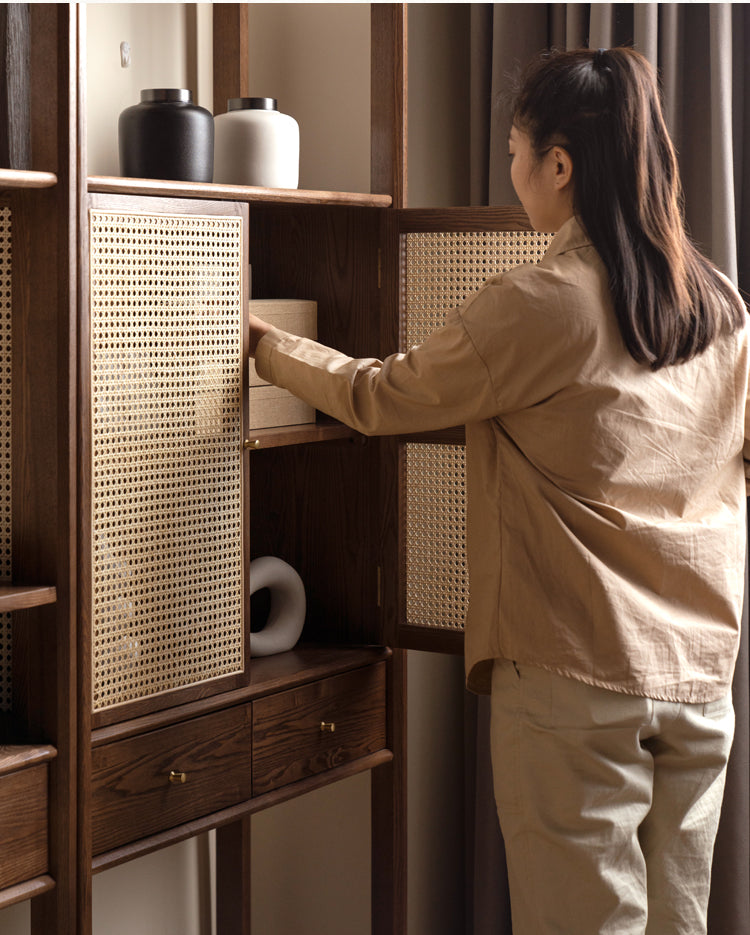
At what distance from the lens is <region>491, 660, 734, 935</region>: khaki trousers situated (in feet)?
4.95

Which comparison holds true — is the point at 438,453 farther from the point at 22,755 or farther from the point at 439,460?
the point at 22,755

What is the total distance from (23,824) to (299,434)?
2.21 ft

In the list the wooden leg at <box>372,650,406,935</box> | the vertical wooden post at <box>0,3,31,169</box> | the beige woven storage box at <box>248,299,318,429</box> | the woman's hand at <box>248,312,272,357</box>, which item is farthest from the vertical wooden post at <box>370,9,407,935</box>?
the vertical wooden post at <box>0,3,31,169</box>

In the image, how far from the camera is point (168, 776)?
1617 millimetres

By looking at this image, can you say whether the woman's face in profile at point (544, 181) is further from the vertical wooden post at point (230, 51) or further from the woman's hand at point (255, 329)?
the vertical wooden post at point (230, 51)

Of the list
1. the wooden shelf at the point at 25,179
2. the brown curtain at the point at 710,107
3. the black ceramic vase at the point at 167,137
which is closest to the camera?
the wooden shelf at the point at 25,179

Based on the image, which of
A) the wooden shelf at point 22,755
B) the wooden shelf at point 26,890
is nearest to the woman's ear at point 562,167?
the wooden shelf at point 22,755

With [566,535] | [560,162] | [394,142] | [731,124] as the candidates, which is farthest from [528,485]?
[731,124]

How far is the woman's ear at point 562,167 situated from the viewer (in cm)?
154

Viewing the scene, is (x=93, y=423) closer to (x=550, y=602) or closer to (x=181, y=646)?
(x=181, y=646)

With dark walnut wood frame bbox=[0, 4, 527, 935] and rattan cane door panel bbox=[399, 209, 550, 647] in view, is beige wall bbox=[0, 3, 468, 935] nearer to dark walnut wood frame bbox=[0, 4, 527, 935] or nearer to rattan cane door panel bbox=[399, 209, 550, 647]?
dark walnut wood frame bbox=[0, 4, 527, 935]

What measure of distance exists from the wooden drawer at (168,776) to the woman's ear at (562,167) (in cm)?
85

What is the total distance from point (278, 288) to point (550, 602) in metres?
0.82

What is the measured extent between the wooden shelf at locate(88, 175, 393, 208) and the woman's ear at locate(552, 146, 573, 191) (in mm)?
360
